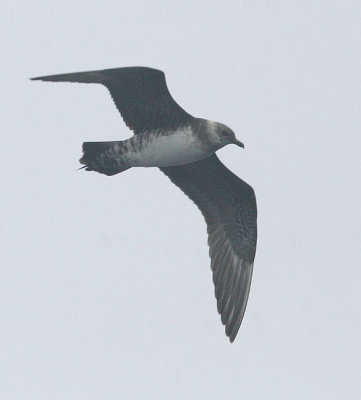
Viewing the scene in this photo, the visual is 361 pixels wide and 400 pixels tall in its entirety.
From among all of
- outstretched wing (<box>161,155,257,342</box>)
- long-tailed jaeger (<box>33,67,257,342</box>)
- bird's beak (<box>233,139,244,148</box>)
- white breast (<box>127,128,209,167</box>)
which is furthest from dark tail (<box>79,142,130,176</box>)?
bird's beak (<box>233,139,244,148</box>)

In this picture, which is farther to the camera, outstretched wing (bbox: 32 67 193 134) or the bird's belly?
the bird's belly

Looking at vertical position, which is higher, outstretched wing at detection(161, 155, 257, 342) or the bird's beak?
the bird's beak

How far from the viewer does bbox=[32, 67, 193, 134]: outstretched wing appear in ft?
37.3

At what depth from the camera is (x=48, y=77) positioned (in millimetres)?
10906

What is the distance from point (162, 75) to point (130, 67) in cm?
43

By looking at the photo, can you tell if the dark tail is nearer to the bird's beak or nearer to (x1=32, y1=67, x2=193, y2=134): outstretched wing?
(x1=32, y1=67, x2=193, y2=134): outstretched wing

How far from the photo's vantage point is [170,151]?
12078 millimetres

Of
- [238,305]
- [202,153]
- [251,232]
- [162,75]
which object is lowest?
[238,305]

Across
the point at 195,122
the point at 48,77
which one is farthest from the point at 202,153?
the point at 48,77

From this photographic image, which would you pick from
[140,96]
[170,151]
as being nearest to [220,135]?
[170,151]

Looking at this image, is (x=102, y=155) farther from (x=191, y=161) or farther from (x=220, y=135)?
(x=220, y=135)

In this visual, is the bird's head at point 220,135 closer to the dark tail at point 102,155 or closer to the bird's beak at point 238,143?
the bird's beak at point 238,143

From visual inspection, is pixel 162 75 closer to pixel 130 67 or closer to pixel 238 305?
pixel 130 67

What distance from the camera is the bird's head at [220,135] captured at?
1206 centimetres
